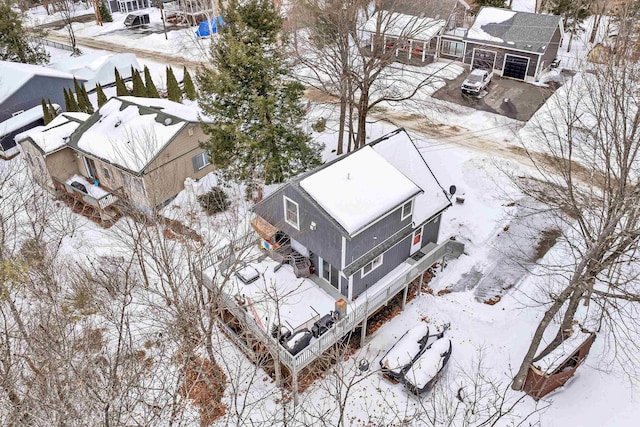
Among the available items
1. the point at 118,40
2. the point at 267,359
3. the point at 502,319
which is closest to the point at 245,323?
the point at 267,359

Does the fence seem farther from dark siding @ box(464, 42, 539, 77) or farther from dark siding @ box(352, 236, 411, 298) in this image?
dark siding @ box(352, 236, 411, 298)

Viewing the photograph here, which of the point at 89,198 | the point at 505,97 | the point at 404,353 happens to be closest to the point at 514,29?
the point at 505,97

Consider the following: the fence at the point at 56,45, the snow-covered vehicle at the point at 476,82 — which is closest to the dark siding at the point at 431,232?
the snow-covered vehicle at the point at 476,82

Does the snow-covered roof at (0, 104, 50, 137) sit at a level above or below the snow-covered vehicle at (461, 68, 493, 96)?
below

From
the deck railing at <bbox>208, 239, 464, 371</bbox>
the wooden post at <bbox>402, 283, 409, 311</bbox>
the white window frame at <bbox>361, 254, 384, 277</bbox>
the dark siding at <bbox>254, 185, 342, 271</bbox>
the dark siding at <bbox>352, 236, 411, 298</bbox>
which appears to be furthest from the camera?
the wooden post at <bbox>402, 283, 409, 311</bbox>

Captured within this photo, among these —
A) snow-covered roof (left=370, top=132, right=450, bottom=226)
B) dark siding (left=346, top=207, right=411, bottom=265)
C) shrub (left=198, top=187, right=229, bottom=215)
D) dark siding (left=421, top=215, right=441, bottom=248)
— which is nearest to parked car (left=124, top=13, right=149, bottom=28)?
shrub (left=198, top=187, right=229, bottom=215)

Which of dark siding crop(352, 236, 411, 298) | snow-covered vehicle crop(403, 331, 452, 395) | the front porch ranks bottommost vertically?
snow-covered vehicle crop(403, 331, 452, 395)
